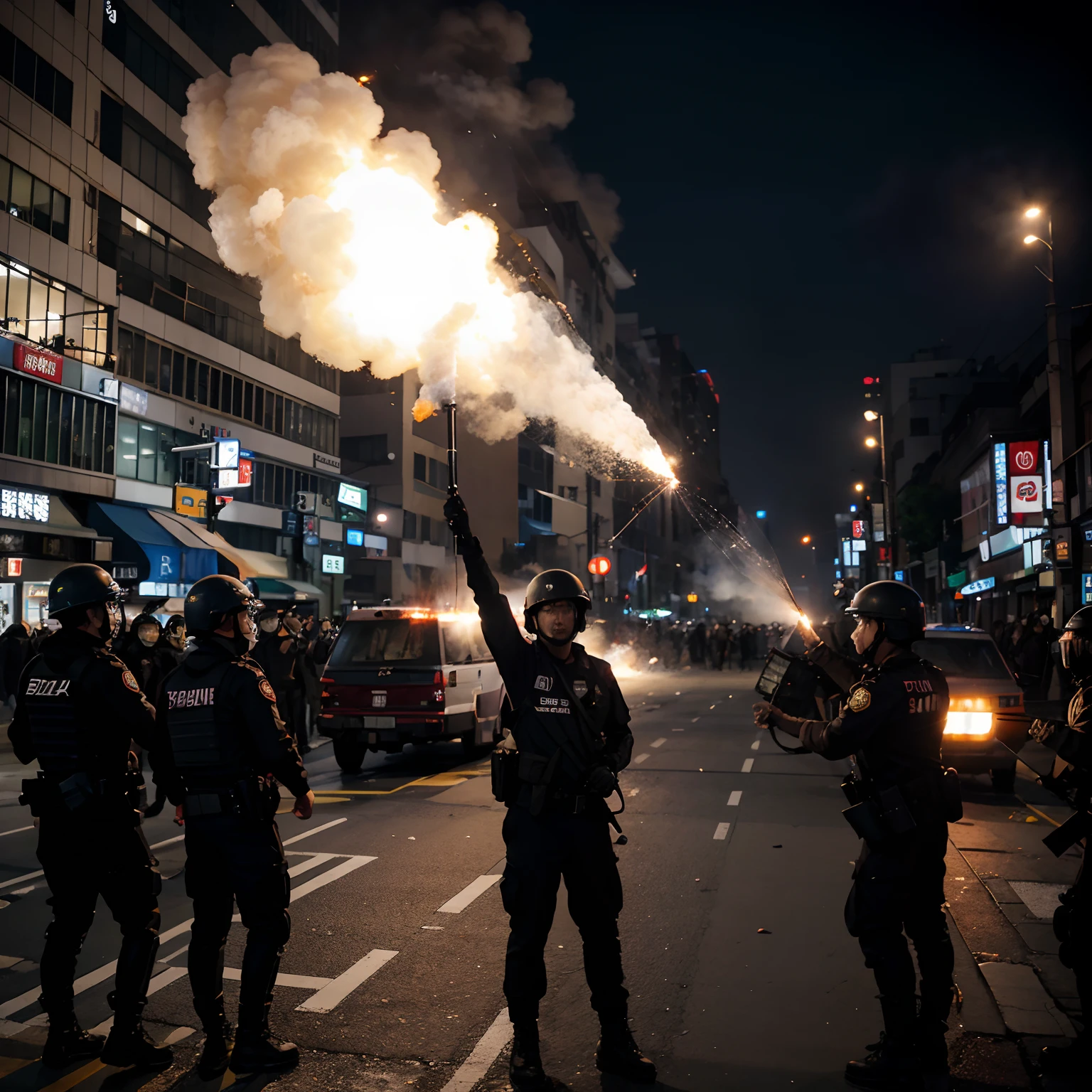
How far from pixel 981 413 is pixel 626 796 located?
107 ft

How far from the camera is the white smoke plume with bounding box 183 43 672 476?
1077 cm

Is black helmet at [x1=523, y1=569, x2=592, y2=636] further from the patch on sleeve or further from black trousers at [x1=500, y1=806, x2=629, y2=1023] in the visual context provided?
the patch on sleeve

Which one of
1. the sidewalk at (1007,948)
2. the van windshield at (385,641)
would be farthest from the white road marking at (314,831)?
the sidewalk at (1007,948)

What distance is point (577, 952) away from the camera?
5.64 m

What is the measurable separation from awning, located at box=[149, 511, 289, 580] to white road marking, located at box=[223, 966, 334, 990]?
2342 cm

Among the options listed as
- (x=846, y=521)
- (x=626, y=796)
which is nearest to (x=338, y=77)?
(x=626, y=796)

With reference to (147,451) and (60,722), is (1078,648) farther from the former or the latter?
(147,451)

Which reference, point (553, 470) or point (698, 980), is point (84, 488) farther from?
point (553, 470)

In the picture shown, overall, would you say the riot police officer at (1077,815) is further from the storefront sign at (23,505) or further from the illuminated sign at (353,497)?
the illuminated sign at (353,497)

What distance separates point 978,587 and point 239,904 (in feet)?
125

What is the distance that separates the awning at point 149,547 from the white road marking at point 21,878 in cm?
1964

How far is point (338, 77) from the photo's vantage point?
1141cm

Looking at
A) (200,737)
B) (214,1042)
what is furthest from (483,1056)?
(200,737)

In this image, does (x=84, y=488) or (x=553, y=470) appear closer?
(x=84, y=488)
